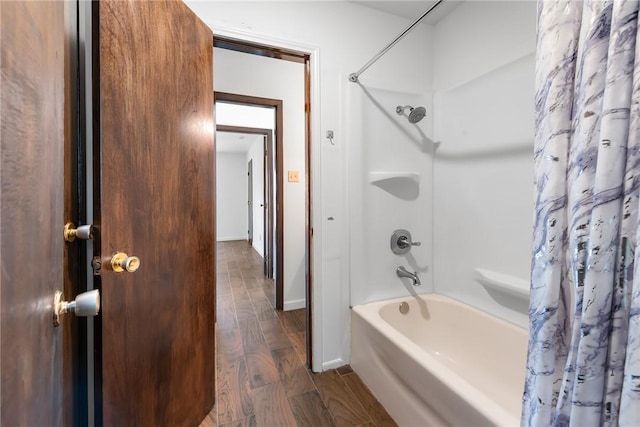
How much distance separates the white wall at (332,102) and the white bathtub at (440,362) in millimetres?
206

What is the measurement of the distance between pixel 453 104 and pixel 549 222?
4.84 ft

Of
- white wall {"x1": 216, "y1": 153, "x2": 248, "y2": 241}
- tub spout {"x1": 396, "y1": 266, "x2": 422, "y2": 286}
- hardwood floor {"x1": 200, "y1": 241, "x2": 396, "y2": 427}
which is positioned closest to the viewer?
hardwood floor {"x1": 200, "y1": 241, "x2": 396, "y2": 427}

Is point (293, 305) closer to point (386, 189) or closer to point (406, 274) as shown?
point (406, 274)

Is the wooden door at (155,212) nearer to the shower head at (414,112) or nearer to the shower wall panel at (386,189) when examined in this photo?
the shower wall panel at (386,189)

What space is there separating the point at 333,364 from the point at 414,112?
1.77 metres

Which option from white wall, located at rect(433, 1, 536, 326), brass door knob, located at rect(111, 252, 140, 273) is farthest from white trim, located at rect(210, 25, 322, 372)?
brass door knob, located at rect(111, 252, 140, 273)

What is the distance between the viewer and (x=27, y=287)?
409mm

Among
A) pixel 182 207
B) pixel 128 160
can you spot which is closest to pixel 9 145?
pixel 128 160

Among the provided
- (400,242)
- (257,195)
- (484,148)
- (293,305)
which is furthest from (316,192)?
(257,195)

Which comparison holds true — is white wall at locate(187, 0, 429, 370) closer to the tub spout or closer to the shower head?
the shower head

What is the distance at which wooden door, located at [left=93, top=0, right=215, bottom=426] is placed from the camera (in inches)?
32.2

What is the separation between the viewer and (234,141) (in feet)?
18.5

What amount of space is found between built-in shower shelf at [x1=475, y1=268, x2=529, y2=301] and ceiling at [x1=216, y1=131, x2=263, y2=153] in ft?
14.1

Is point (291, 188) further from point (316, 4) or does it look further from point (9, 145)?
point (9, 145)
